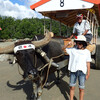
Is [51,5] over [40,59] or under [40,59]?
over

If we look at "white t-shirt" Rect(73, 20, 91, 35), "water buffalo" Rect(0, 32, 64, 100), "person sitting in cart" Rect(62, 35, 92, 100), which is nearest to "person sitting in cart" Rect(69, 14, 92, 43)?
"white t-shirt" Rect(73, 20, 91, 35)

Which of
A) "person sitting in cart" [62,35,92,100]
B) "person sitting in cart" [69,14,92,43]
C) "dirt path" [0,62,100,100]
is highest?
"person sitting in cart" [69,14,92,43]

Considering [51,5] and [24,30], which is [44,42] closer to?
[51,5]

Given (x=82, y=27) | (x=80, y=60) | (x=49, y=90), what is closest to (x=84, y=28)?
(x=82, y=27)

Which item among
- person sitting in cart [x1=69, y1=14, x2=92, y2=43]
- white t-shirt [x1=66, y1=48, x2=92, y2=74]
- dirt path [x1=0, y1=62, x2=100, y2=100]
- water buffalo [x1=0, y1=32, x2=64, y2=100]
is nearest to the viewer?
water buffalo [x1=0, y1=32, x2=64, y2=100]

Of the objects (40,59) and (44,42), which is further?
(40,59)

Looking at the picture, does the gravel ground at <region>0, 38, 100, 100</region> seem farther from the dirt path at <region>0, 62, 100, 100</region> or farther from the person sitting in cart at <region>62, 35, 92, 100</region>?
the person sitting in cart at <region>62, 35, 92, 100</region>

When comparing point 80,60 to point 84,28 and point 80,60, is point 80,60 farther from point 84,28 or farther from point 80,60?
point 84,28

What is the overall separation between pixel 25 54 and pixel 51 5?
2.82 metres

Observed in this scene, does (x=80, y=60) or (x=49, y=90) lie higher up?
(x=80, y=60)

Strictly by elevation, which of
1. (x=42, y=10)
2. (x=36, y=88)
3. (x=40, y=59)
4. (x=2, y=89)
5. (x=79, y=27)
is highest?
(x=42, y=10)

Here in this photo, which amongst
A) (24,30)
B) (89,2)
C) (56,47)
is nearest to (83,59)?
(56,47)

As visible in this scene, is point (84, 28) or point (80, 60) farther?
point (84, 28)

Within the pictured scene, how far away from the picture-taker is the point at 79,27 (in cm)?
380
